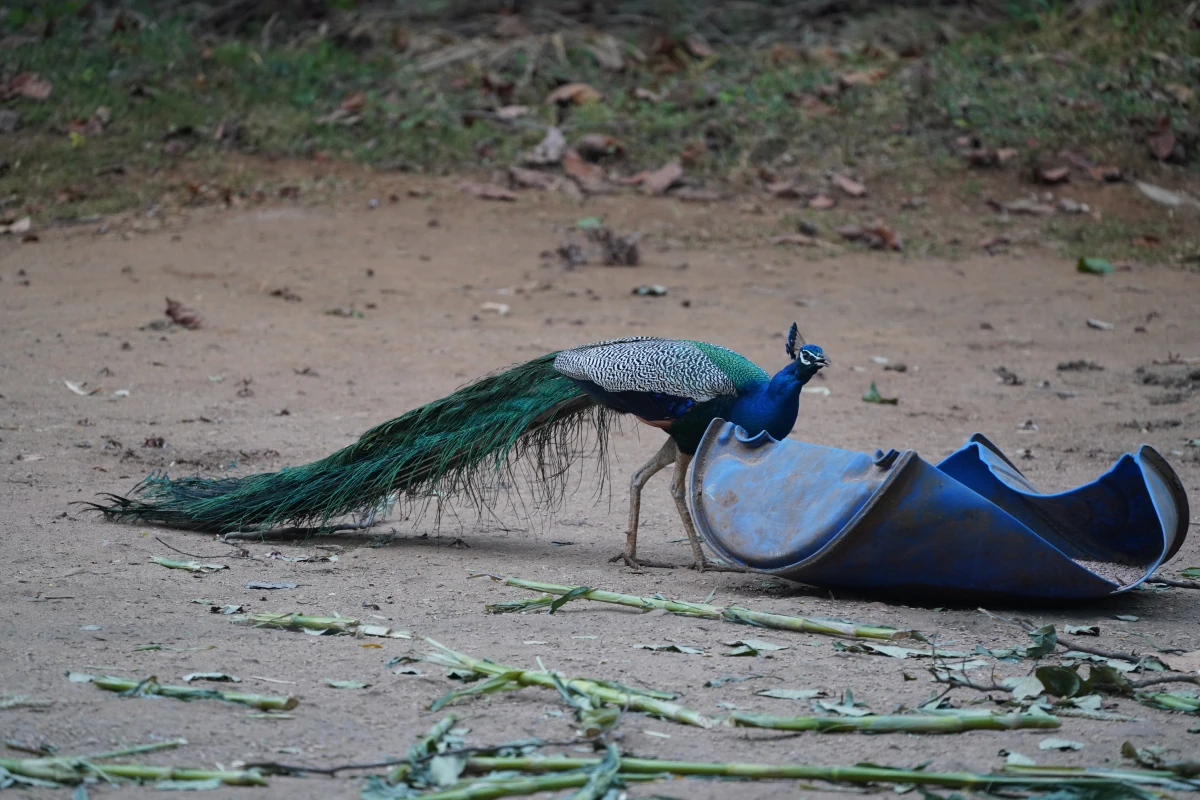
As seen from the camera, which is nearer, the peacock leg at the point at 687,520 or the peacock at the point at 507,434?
the peacock at the point at 507,434

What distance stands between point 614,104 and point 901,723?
10190mm

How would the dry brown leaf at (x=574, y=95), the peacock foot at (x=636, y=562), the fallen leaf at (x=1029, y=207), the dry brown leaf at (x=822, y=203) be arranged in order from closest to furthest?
the peacock foot at (x=636, y=562) → the fallen leaf at (x=1029, y=207) → the dry brown leaf at (x=822, y=203) → the dry brown leaf at (x=574, y=95)

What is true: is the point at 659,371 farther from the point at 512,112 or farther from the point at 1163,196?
the point at 512,112

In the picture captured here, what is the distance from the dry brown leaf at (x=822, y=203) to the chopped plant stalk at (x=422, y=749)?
879 cm

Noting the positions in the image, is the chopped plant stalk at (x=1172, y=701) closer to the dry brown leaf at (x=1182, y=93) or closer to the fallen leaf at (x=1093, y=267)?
the fallen leaf at (x=1093, y=267)

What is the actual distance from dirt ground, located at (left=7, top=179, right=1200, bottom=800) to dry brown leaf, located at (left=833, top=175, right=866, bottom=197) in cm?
96

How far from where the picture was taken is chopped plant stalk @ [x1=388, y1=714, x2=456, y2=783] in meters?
2.53


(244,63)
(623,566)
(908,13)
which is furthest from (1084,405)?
(244,63)

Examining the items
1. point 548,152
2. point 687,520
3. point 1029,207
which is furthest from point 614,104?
point 687,520

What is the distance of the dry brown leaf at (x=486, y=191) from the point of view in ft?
36.5

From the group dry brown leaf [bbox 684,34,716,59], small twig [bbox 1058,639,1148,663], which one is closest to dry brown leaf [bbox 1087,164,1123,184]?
dry brown leaf [bbox 684,34,716,59]

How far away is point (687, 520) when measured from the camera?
4.91 metres

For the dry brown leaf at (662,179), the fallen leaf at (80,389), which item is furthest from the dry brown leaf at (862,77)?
the fallen leaf at (80,389)

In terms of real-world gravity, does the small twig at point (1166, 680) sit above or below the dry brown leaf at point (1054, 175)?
below
